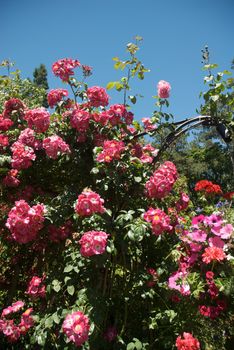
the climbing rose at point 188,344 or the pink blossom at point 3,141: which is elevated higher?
the pink blossom at point 3,141

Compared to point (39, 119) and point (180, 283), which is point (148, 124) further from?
point (180, 283)

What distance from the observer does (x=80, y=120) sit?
2656 mm

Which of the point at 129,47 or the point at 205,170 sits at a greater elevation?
the point at 205,170

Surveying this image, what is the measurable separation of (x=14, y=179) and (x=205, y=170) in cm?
2163

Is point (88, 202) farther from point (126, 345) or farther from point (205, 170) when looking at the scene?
point (205, 170)

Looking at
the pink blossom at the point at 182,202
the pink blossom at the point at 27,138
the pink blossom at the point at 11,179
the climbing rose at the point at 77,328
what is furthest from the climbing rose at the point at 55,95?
the climbing rose at the point at 77,328

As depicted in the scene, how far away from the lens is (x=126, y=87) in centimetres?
293

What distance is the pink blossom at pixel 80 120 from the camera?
8.73 ft

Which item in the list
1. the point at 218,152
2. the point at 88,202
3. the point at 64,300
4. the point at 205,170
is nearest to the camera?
the point at 88,202

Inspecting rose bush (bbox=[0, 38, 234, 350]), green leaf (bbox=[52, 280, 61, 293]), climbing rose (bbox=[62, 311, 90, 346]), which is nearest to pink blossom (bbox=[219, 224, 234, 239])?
rose bush (bbox=[0, 38, 234, 350])

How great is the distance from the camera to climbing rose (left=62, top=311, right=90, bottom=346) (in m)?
1.74

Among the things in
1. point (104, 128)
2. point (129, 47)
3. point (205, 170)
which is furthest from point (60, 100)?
point (205, 170)

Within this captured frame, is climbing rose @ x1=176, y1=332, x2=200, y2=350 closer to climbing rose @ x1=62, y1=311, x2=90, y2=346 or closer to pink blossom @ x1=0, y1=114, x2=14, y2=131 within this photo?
climbing rose @ x1=62, y1=311, x2=90, y2=346

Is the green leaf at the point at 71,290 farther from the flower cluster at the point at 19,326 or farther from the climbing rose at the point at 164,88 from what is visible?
the climbing rose at the point at 164,88
